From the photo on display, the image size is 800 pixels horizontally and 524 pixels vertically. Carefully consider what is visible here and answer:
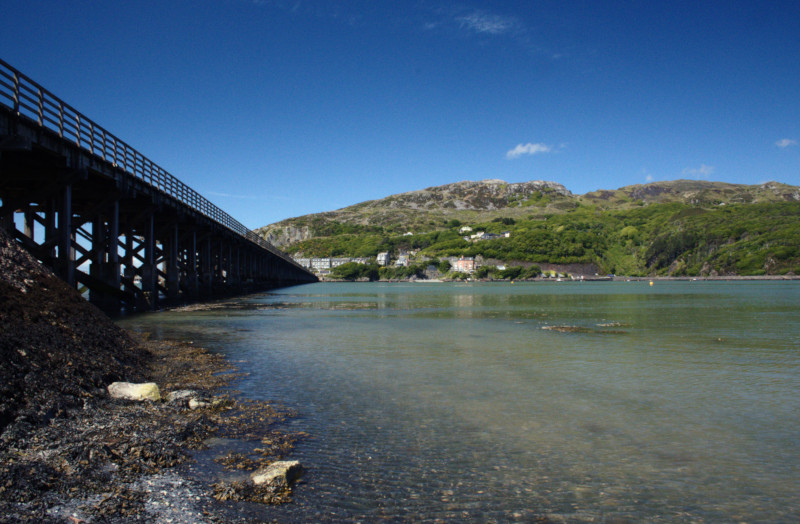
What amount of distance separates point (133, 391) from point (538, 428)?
7.22m

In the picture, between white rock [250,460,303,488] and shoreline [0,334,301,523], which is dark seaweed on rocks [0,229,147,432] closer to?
shoreline [0,334,301,523]

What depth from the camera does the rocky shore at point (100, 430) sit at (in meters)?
5.39

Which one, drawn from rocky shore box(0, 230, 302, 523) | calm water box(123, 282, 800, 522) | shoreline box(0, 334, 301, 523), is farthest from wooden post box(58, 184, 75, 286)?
shoreline box(0, 334, 301, 523)

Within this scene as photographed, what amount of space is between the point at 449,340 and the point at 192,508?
53.3 ft

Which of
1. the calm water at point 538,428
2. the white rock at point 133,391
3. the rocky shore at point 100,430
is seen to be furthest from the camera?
the white rock at point 133,391

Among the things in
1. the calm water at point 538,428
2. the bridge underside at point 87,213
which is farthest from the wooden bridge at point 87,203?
the calm water at point 538,428

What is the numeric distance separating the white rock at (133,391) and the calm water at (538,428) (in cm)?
212

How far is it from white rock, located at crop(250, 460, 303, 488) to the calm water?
0.23 m

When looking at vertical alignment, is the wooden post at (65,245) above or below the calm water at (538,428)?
above

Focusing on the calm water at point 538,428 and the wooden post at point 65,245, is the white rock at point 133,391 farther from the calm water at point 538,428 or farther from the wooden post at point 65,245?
the wooden post at point 65,245

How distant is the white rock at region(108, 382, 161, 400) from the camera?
30.5ft

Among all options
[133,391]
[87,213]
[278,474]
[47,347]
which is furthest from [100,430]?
[87,213]

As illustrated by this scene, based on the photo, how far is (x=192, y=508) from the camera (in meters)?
5.41

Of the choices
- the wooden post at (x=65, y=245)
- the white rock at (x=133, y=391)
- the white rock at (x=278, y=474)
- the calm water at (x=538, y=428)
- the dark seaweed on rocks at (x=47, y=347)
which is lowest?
the calm water at (x=538, y=428)
